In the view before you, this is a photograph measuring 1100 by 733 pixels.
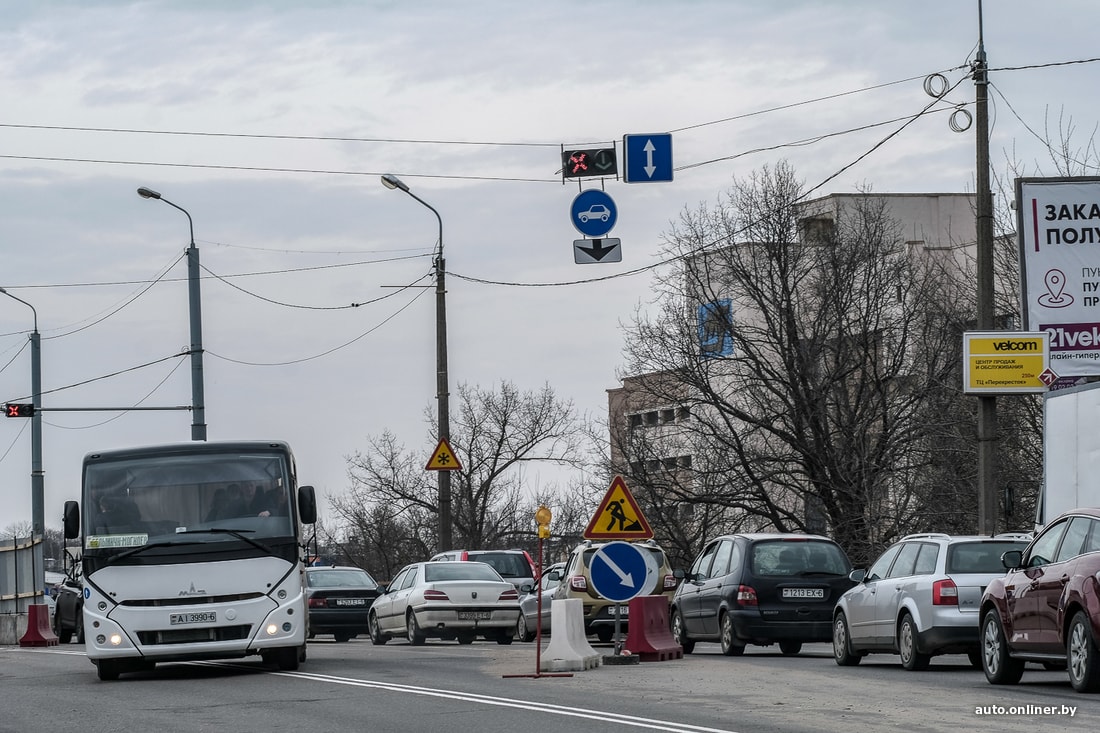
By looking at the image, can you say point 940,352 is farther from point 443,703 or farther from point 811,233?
point 443,703

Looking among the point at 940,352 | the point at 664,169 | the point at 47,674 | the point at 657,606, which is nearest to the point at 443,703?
the point at 657,606

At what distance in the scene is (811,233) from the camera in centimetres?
3891

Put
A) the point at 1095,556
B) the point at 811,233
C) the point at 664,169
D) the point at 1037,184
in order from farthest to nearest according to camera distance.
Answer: the point at 811,233, the point at 1037,184, the point at 664,169, the point at 1095,556

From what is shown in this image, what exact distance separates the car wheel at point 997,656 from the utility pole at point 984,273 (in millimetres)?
8677

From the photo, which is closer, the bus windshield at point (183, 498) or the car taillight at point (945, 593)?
→ the car taillight at point (945, 593)

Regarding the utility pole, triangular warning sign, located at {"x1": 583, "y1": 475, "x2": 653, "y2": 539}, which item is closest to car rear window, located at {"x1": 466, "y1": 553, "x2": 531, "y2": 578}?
the utility pole

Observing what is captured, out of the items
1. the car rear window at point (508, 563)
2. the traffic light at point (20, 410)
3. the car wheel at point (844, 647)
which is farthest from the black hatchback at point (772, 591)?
the traffic light at point (20, 410)

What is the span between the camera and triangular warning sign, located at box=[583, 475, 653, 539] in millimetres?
18672

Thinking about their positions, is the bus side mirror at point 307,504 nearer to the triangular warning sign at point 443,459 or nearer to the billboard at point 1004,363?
the billboard at point 1004,363

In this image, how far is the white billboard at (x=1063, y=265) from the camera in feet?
82.5

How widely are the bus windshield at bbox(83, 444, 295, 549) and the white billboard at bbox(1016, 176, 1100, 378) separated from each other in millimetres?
12458

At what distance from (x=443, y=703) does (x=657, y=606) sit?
6.64 metres

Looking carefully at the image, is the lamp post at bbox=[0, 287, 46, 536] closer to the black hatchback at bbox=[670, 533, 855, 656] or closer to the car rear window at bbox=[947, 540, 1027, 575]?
the black hatchback at bbox=[670, 533, 855, 656]

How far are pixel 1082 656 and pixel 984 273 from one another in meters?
11.5
